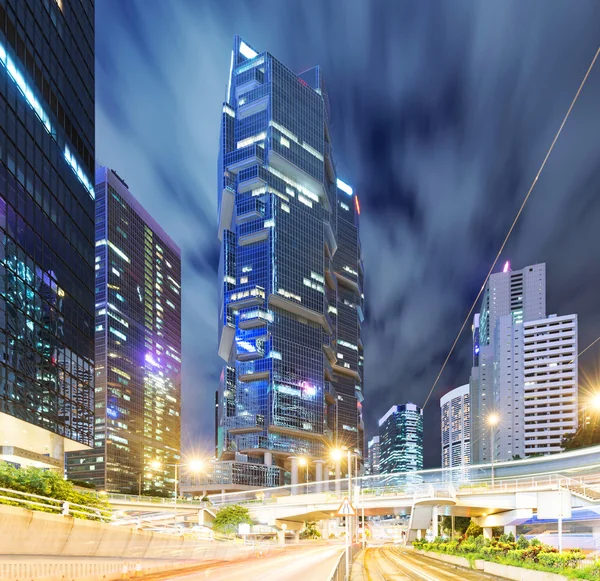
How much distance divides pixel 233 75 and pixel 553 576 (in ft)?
647

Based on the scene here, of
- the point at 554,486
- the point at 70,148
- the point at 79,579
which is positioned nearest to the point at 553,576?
the point at 79,579

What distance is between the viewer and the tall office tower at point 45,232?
142ft

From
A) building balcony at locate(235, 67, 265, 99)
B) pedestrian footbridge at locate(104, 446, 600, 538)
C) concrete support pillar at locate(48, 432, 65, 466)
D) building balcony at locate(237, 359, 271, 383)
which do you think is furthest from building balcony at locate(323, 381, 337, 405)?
concrete support pillar at locate(48, 432, 65, 466)

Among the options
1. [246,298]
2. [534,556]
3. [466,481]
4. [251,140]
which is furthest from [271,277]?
[534,556]

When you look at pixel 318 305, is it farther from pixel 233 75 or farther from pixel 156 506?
pixel 156 506

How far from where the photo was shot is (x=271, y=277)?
168m

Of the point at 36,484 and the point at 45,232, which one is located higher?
the point at 45,232

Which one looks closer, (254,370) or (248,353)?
(254,370)

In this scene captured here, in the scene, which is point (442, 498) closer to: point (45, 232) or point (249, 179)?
point (45, 232)

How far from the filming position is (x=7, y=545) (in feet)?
46.7

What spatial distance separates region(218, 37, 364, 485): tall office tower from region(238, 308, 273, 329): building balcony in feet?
0.97

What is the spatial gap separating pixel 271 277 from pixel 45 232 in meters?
119

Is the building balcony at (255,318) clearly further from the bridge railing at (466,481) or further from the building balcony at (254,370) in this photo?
the bridge railing at (466,481)

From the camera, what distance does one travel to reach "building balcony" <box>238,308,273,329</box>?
541 ft
